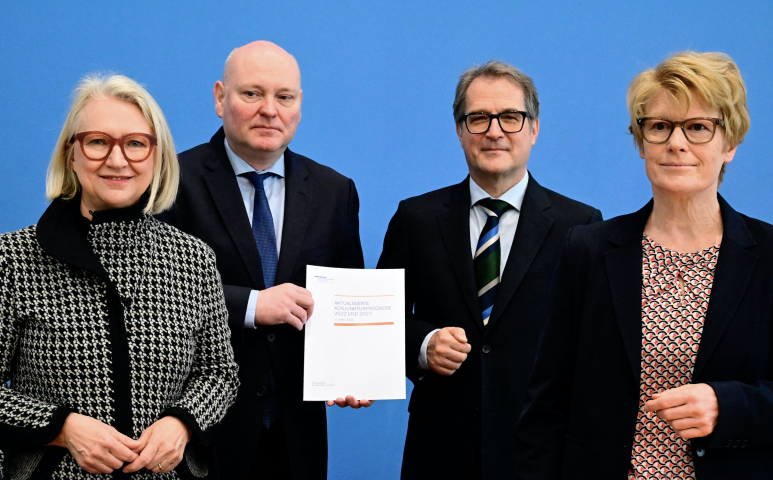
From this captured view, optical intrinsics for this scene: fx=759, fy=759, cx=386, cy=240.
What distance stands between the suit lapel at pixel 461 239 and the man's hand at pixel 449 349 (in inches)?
4.6

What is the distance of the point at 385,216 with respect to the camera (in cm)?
383

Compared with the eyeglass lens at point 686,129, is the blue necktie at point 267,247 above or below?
below

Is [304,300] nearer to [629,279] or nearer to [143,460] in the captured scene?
[143,460]

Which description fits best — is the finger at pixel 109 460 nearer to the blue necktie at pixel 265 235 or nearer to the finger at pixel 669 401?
the blue necktie at pixel 265 235

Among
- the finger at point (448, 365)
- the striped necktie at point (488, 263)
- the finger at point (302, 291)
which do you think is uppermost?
the striped necktie at point (488, 263)

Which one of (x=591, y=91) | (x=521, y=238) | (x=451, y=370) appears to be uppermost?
(x=591, y=91)

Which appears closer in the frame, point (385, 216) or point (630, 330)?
point (630, 330)

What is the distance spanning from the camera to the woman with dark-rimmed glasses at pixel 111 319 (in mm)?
1828

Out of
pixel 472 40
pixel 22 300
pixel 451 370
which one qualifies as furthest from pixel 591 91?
pixel 22 300

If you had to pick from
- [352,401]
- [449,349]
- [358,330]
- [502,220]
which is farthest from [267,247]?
[502,220]

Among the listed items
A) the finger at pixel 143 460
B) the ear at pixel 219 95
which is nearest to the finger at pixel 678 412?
the finger at pixel 143 460

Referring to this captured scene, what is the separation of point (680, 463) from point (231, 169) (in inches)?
66.4

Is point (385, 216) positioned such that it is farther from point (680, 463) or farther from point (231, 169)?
point (680, 463)

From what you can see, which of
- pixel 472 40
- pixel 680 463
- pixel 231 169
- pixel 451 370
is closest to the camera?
pixel 680 463
